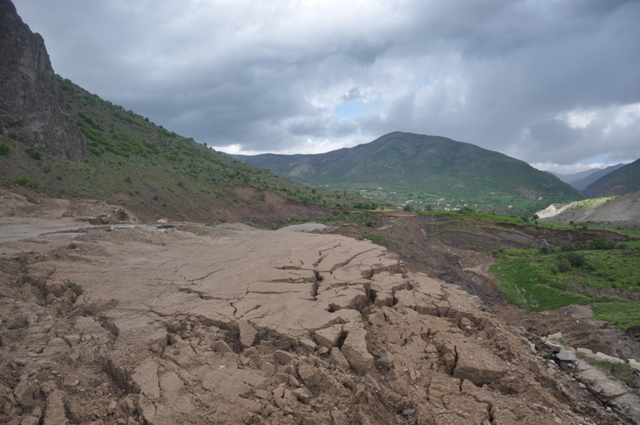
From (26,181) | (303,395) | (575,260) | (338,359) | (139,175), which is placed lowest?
(575,260)

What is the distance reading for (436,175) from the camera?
14425 centimetres

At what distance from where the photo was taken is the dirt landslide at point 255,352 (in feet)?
14.6

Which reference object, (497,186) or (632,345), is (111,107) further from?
(497,186)

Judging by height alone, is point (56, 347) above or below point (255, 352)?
above

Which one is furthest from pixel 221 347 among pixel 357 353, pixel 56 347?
pixel 56 347

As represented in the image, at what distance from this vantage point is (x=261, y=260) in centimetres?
965

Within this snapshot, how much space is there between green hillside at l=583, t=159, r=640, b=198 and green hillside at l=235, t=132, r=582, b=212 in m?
11.6

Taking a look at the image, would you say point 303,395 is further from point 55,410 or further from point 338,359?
point 55,410

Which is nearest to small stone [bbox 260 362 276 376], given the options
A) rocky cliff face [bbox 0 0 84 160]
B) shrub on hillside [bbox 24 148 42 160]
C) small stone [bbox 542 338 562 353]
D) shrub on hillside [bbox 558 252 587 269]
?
small stone [bbox 542 338 562 353]

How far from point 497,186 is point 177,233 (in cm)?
13114

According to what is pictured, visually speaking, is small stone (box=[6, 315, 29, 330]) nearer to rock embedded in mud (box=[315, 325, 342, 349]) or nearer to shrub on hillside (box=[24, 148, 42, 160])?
rock embedded in mud (box=[315, 325, 342, 349])

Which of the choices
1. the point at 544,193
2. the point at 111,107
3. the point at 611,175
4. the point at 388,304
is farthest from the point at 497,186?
the point at 388,304

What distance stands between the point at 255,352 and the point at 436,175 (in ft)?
482

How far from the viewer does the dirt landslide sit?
4.46m
